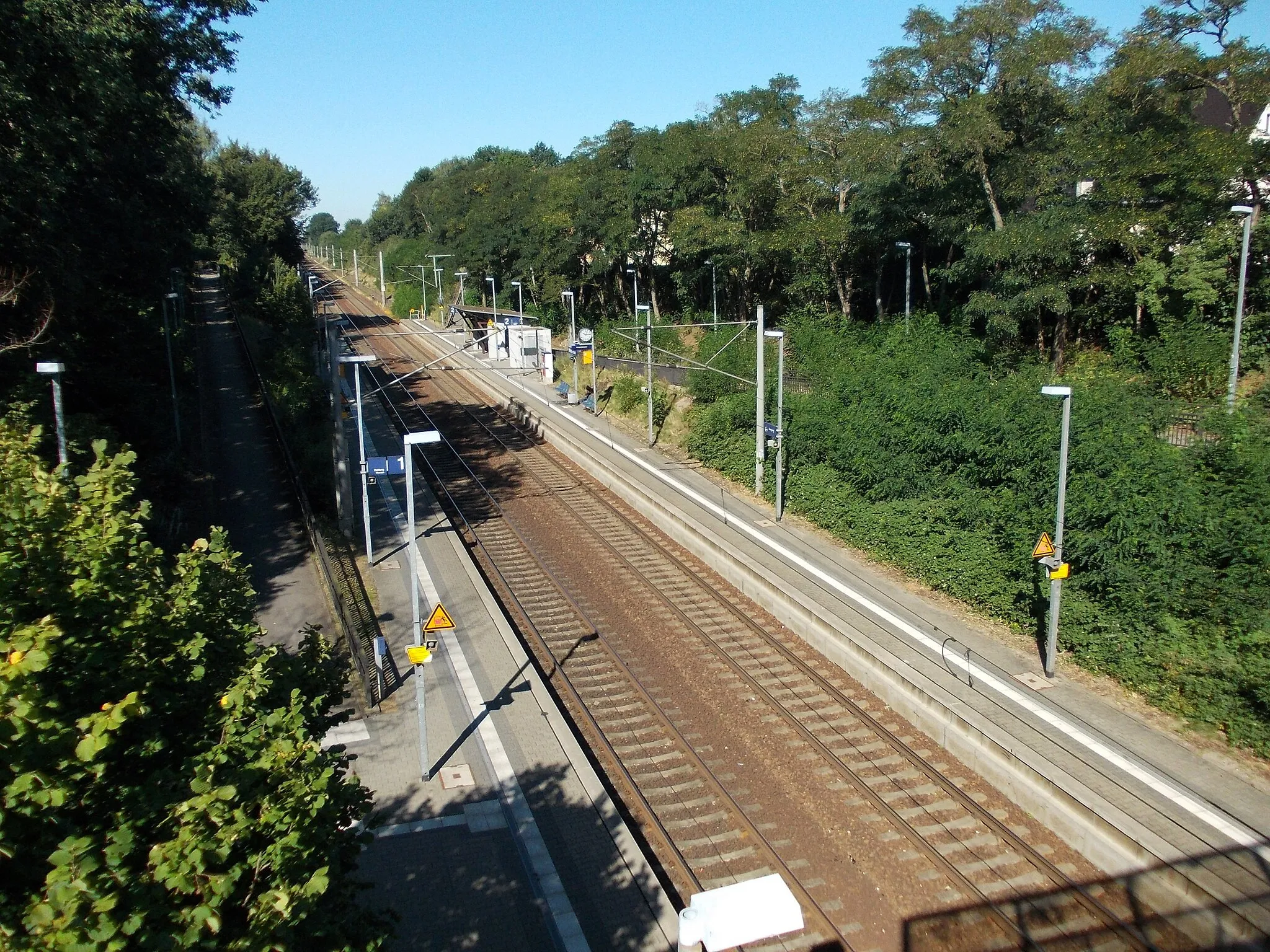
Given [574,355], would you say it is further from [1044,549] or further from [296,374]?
[1044,549]

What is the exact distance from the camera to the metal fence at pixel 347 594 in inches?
514

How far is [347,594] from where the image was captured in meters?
15.6

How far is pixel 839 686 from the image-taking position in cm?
1350

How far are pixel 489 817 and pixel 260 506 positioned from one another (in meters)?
14.3

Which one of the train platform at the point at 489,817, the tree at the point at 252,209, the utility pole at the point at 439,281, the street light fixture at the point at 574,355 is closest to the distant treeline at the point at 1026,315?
the street light fixture at the point at 574,355

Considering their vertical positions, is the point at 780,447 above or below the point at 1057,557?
above

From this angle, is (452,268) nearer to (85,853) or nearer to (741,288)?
(741,288)

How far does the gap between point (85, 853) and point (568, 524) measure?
1782 centimetres

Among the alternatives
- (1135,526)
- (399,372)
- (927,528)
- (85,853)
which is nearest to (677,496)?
(927,528)

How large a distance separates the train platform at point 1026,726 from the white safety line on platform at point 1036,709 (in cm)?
2

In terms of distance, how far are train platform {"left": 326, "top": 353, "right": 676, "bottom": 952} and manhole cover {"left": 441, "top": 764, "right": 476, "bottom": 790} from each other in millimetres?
16

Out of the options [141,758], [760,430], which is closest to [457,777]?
[141,758]

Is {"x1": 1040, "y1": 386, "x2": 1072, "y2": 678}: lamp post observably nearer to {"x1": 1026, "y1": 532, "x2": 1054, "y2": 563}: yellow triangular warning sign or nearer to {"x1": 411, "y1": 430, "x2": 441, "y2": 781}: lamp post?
{"x1": 1026, "y1": 532, "x2": 1054, "y2": 563}: yellow triangular warning sign

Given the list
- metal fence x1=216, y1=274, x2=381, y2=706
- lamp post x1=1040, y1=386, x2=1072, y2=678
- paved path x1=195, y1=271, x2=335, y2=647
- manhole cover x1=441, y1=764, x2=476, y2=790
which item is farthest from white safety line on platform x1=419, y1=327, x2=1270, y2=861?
paved path x1=195, y1=271, x2=335, y2=647
